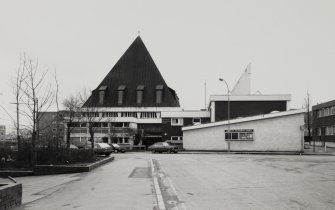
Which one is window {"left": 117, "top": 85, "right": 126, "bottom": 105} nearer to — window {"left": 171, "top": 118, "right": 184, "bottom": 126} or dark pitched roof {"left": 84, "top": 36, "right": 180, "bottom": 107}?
dark pitched roof {"left": 84, "top": 36, "right": 180, "bottom": 107}

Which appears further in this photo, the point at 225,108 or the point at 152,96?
the point at 152,96

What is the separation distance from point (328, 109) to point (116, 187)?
5438 centimetres

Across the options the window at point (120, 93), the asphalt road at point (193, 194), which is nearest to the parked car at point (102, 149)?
the asphalt road at point (193, 194)

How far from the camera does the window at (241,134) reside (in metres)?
55.5

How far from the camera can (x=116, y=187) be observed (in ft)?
50.9

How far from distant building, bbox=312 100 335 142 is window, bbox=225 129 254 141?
1319 cm

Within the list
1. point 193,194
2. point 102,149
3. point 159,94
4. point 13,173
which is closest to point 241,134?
Result: point 102,149

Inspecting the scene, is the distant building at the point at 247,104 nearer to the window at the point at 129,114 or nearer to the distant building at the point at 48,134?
the distant building at the point at 48,134

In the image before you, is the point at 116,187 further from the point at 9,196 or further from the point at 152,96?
the point at 152,96

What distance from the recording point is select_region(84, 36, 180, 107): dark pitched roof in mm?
98812

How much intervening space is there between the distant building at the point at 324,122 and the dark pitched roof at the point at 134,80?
112 ft

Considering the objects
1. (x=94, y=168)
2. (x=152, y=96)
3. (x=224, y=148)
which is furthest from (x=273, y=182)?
(x=152, y=96)

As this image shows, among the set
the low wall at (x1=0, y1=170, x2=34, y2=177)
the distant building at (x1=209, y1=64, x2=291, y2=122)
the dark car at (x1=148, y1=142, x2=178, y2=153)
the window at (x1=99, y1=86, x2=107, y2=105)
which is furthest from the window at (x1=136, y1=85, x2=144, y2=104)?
the low wall at (x1=0, y1=170, x2=34, y2=177)

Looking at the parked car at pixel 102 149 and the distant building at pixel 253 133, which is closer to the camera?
the parked car at pixel 102 149
